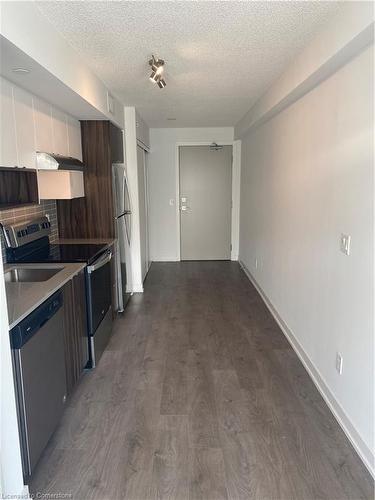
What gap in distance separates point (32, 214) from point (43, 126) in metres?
0.85

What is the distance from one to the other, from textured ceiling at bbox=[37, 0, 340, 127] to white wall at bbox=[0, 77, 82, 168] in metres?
0.48

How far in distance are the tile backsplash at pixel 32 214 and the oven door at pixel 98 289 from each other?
654 mm

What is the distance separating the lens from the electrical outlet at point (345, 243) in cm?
207

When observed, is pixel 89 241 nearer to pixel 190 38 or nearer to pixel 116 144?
pixel 116 144

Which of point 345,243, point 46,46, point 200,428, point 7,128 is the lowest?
point 200,428

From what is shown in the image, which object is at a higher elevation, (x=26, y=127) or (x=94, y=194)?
(x=26, y=127)

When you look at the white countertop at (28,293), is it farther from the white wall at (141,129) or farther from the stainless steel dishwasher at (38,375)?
the white wall at (141,129)

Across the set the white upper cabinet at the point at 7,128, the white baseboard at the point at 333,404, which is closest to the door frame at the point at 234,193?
the white baseboard at the point at 333,404

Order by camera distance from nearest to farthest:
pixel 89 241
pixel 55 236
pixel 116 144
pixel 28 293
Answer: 1. pixel 28 293
2. pixel 89 241
3. pixel 55 236
4. pixel 116 144

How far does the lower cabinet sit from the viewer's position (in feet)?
7.66

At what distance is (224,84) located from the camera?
3.38 metres

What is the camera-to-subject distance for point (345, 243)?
211 centimetres

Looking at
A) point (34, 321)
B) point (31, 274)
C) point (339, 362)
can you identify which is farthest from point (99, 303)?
point (339, 362)

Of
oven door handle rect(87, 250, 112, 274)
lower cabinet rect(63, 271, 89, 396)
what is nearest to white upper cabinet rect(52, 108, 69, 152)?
oven door handle rect(87, 250, 112, 274)
